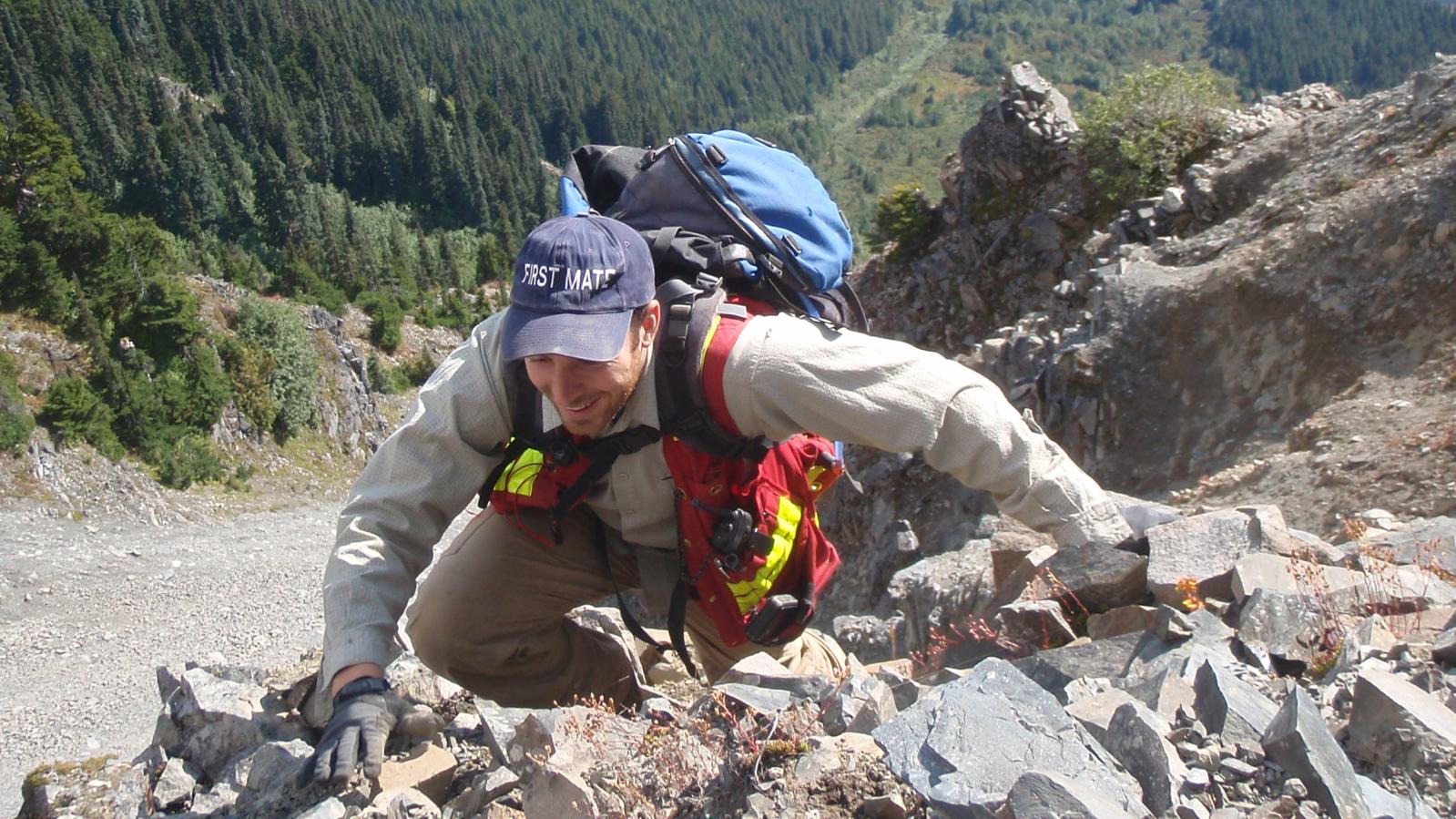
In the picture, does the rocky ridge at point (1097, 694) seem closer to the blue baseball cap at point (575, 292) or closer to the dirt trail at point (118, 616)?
the blue baseball cap at point (575, 292)

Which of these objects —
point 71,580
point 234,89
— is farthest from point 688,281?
point 234,89

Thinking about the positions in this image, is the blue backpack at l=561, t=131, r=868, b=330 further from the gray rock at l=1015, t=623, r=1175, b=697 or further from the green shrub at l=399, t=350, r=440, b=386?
the green shrub at l=399, t=350, r=440, b=386

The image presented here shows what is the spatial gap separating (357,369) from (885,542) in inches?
1753

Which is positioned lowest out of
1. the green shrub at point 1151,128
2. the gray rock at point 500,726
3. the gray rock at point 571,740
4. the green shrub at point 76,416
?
the green shrub at point 76,416

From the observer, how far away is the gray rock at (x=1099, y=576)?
441 centimetres

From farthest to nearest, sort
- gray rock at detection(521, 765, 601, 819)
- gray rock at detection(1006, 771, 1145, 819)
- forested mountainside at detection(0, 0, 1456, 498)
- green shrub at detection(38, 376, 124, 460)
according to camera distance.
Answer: forested mountainside at detection(0, 0, 1456, 498), green shrub at detection(38, 376, 124, 460), gray rock at detection(521, 765, 601, 819), gray rock at detection(1006, 771, 1145, 819)

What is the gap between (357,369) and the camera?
52.3 m

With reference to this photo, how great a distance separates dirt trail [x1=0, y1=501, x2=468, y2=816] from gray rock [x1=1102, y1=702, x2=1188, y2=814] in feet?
53.6

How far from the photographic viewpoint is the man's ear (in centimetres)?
391

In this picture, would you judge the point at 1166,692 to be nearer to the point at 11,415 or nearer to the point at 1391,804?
the point at 1391,804

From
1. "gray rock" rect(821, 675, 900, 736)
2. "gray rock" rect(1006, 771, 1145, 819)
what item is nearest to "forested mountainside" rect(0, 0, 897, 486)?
"gray rock" rect(821, 675, 900, 736)

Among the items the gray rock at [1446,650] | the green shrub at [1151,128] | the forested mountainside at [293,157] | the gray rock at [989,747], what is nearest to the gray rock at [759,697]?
the gray rock at [989,747]

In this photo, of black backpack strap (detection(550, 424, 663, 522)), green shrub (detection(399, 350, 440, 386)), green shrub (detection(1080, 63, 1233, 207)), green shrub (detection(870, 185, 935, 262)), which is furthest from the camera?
green shrub (detection(399, 350, 440, 386))

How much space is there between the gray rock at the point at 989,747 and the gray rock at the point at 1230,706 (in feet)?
1.34
